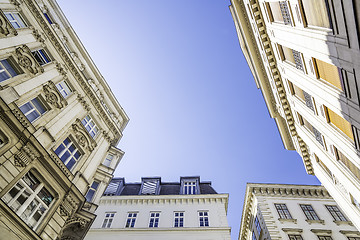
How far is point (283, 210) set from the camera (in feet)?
81.9

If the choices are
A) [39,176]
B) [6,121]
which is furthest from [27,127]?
[39,176]

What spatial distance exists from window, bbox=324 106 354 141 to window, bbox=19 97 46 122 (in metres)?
21.3

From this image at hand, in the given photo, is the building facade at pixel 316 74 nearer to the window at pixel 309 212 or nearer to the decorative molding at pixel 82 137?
the window at pixel 309 212

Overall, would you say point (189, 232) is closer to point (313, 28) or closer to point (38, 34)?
point (313, 28)

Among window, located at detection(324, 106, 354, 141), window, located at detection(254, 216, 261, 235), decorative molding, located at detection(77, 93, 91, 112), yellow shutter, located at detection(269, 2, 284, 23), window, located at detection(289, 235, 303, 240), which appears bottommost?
window, located at detection(289, 235, 303, 240)

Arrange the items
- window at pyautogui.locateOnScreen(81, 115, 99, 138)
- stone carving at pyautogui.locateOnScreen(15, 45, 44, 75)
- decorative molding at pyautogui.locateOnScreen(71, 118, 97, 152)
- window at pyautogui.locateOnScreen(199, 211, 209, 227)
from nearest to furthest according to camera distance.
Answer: stone carving at pyautogui.locateOnScreen(15, 45, 44, 75)
decorative molding at pyautogui.locateOnScreen(71, 118, 97, 152)
window at pyautogui.locateOnScreen(81, 115, 99, 138)
window at pyautogui.locateOnScreen(199, 211, 209, 227)

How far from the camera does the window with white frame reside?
24.0 metres

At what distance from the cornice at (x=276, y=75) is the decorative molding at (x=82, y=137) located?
62.1ft

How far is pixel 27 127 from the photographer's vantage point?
1447 cm

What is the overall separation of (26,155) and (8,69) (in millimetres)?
6629

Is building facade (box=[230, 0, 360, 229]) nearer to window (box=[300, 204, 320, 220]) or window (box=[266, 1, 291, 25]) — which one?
window (box=[266, 1, 291, 25])

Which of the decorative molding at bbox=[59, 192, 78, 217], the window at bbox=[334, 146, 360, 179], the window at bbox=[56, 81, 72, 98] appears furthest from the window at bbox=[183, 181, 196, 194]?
the window at bbox=[56, 81, 72, 98]

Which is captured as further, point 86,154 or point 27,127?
point 86,154

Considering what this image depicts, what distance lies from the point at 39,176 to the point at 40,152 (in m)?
1.62
